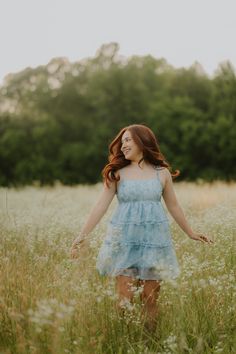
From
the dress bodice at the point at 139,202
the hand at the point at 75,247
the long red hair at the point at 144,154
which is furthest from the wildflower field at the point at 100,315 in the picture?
the long red hair at the point at 144,154

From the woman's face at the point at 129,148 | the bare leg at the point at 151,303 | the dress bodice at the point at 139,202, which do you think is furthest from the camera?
the woman's face at the point at 129,148

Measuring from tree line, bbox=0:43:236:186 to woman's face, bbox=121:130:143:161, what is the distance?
27.7 m

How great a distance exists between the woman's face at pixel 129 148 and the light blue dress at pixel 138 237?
0.21m

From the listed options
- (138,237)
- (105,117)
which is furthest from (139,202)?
(105,117)

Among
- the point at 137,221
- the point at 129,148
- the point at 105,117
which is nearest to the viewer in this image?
the point at 137,221

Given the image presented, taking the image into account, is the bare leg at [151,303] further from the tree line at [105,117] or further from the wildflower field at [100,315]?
the tree line at [105,117]

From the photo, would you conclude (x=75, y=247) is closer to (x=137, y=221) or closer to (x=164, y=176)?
(x=137, y=221)

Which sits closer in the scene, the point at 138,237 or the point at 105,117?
the point at 138,237

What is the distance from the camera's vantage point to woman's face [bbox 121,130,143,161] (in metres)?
4.93

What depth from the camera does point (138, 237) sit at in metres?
4.71

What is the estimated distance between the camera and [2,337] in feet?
13.8

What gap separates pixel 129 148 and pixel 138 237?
73cm

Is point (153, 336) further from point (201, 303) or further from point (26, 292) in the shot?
point (26, 292)

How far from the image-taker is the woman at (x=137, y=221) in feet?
15.1
